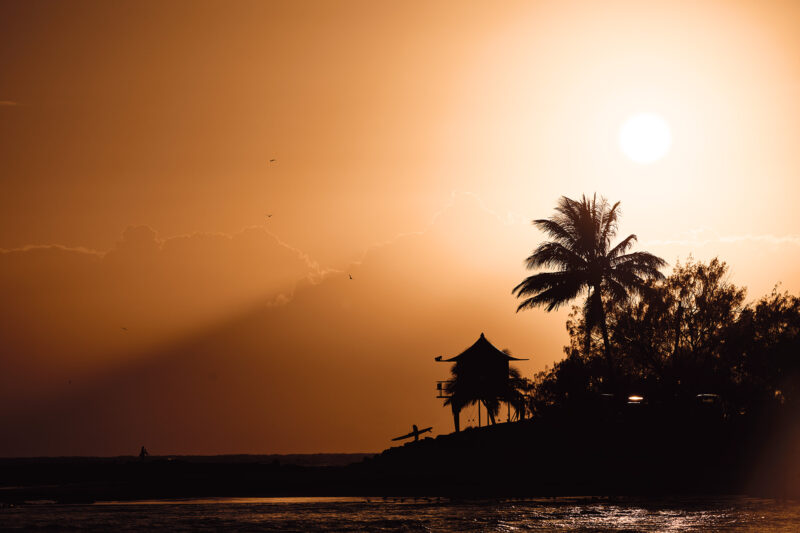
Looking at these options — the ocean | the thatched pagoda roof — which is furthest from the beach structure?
the ocean

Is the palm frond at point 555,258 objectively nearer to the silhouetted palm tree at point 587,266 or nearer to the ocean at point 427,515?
the silhouetted palm tree at point 587,266

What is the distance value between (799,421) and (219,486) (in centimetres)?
3091

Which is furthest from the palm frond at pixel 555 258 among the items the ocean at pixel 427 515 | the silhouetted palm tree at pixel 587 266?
the ocean at pixel 427 515

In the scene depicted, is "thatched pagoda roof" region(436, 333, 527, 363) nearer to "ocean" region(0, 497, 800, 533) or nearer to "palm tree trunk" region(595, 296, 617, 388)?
"palm tree trunk" region(595, 296, 617, 388)

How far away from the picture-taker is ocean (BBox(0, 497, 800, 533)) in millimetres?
31672

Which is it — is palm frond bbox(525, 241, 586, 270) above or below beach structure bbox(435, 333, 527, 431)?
above

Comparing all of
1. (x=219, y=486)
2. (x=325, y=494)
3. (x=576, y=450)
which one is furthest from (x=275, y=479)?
(x=576, y=450)

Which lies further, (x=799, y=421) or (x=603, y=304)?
(x=603, y=304)

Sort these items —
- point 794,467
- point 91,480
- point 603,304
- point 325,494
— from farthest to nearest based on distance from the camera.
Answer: point 91,480, point 603,304, point 325,494, point 794,467

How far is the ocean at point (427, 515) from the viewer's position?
104 ft

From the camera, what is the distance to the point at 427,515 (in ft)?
116

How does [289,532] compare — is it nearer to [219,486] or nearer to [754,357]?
[219,486]

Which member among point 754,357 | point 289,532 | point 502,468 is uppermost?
point 754,357

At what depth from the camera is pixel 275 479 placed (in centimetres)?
5506
